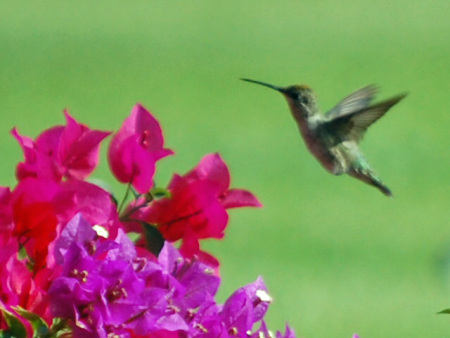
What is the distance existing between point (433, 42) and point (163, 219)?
43.8ft

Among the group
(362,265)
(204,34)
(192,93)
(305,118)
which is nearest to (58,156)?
(305,118)

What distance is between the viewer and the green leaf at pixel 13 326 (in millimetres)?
1256

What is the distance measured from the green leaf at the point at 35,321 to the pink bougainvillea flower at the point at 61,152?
0.20m

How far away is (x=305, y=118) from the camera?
313 centimetres

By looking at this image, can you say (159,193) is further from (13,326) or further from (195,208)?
(13,326)

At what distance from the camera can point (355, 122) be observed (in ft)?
10.1

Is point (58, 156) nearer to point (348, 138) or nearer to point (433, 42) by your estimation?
point (348, 138)

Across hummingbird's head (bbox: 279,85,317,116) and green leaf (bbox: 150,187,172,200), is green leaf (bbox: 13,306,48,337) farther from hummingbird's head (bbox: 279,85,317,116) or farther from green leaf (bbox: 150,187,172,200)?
hummingbird's head (bbox: 279,85,317,116)

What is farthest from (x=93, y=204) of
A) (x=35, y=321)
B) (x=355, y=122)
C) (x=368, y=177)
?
(x=368, y=177)

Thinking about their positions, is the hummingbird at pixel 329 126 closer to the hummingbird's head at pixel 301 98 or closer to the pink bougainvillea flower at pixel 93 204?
the hummingbird's head at pixel 301 98

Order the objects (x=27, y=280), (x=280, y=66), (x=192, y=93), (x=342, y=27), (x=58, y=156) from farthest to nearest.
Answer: (x=342, y=27)
(x=280, y=66)
(x=192, y=93)
(x=58, y=156)
(x=27, y=280)

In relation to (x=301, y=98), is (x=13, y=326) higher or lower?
lower

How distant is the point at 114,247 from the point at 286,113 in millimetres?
10728

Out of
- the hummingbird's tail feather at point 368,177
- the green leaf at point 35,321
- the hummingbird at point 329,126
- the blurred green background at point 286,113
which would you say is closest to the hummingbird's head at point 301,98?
the hummingbird at point 329,126
